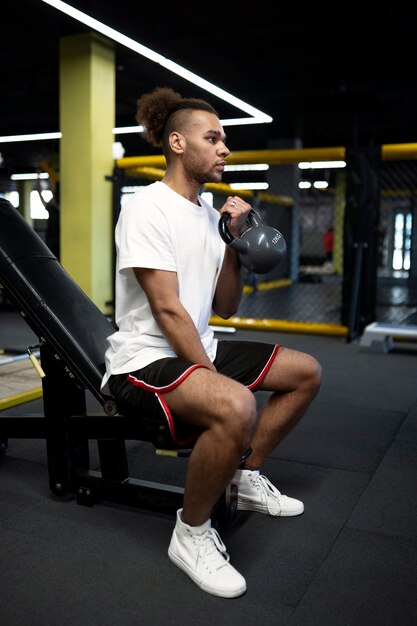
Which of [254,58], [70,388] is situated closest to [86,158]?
[254,58]

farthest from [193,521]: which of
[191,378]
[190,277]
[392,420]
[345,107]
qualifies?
[345,107]

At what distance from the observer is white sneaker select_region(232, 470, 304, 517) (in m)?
1.88

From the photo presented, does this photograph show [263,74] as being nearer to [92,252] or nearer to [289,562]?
[92,252]

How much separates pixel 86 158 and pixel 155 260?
14.3ft

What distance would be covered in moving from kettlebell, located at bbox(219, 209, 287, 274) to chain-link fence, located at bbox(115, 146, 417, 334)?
326 cm

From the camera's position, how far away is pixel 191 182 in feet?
5.73

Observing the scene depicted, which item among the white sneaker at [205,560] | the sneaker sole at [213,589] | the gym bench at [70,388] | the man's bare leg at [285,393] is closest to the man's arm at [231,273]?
the man's bare leg at [285,393]

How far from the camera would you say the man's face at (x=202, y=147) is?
5.58 feet

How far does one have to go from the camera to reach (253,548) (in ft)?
5.49

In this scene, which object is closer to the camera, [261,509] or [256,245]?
[256,245]

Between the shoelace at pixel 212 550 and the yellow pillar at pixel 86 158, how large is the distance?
425 centimetres

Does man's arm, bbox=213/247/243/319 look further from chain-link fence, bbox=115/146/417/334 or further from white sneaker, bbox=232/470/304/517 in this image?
chain-link fence, bbox=115/146/417/334

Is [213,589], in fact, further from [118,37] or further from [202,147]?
A: [118,37]

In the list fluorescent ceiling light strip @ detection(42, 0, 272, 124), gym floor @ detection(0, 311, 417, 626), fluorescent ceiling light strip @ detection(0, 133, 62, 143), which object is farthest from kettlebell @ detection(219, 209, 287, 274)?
fluorescent ceiling light strip @ detection(0, 133, 62, 143)
